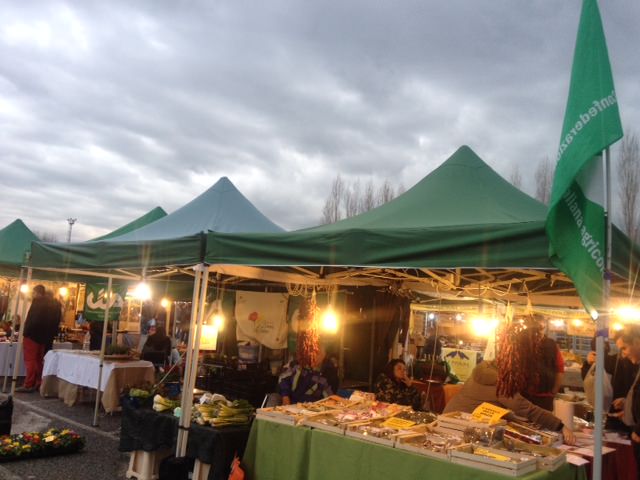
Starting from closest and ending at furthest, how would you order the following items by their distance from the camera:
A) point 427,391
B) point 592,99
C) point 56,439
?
point 592,99 → point 56,439 → point 427,391

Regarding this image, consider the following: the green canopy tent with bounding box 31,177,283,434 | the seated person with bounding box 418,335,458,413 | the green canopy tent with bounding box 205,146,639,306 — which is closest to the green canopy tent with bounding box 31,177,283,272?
the green canopy tent with bounding box 31,177,283,434

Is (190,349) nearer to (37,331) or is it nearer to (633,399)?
(633,399)

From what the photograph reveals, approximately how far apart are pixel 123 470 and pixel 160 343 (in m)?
4.78

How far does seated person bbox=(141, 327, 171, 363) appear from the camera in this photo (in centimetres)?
1008

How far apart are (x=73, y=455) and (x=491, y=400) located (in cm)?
467

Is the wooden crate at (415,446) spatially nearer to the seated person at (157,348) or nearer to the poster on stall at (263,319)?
the poster on stall at (263,319)

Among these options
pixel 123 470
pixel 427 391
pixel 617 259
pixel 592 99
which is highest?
pixel 592 99

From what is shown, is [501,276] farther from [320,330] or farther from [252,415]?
[252,415]

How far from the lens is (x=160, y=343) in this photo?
1028 centimetres

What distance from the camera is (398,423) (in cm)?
428

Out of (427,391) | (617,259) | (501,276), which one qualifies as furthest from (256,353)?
(617,259)

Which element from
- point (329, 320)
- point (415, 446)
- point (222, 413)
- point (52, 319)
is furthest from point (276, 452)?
point (52, 319)

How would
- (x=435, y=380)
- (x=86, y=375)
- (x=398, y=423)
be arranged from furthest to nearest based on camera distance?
1. (x=435, y=380)
2. (x=86, y=375)
3. (x=398, y=423)

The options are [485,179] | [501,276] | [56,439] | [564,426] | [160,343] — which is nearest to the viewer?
[564,426]
